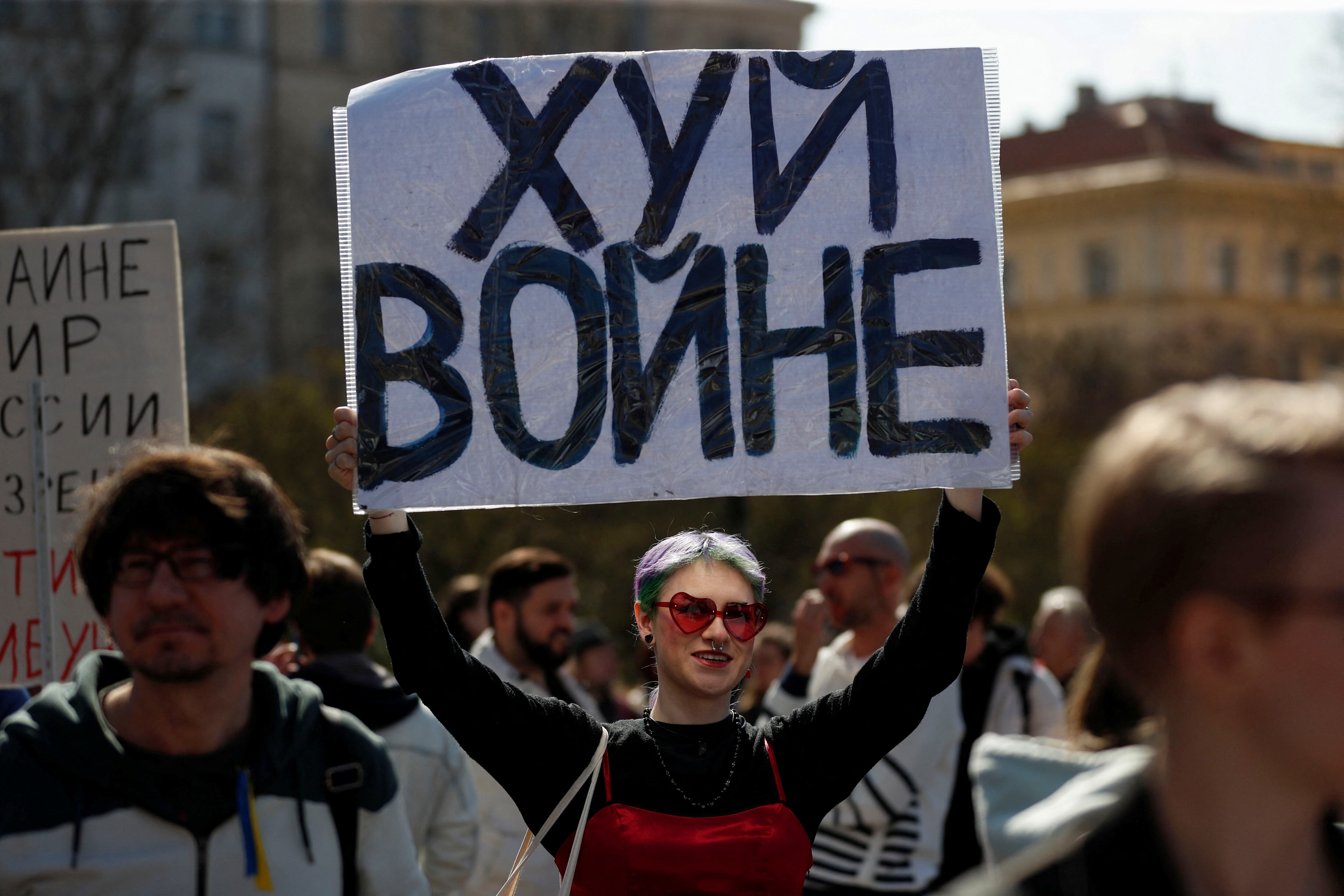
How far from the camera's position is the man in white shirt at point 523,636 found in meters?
5.43

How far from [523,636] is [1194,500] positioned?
14.4ft

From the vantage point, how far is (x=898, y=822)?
5.26 meters

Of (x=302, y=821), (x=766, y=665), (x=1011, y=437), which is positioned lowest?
(x=766, y=665)

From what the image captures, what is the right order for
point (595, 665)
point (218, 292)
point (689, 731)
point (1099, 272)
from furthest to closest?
point (1099, 272), point (218, 292), point (595, 665), point (689, 731)

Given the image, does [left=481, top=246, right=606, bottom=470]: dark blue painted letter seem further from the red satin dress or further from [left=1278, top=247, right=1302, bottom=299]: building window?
[left=1278, top=247, right=1302, bottom=299]: building window

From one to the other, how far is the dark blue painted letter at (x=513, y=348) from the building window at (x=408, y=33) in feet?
137

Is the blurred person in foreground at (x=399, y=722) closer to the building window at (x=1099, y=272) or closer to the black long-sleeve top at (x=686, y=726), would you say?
the black long-sleeve top at (x=686, y=726)

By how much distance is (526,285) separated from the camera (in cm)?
352

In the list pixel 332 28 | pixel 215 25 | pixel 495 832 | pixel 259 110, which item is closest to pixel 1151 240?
pixel 332 28

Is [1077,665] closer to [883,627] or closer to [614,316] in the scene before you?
[883,627]

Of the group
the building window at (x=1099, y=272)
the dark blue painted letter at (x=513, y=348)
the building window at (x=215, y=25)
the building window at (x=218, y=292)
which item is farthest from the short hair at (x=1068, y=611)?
the building window at (x=1099, y=272)

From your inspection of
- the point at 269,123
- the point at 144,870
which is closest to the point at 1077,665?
the point at 144,870

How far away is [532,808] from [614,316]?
1063 millimetres

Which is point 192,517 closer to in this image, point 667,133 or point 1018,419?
point 667,133
